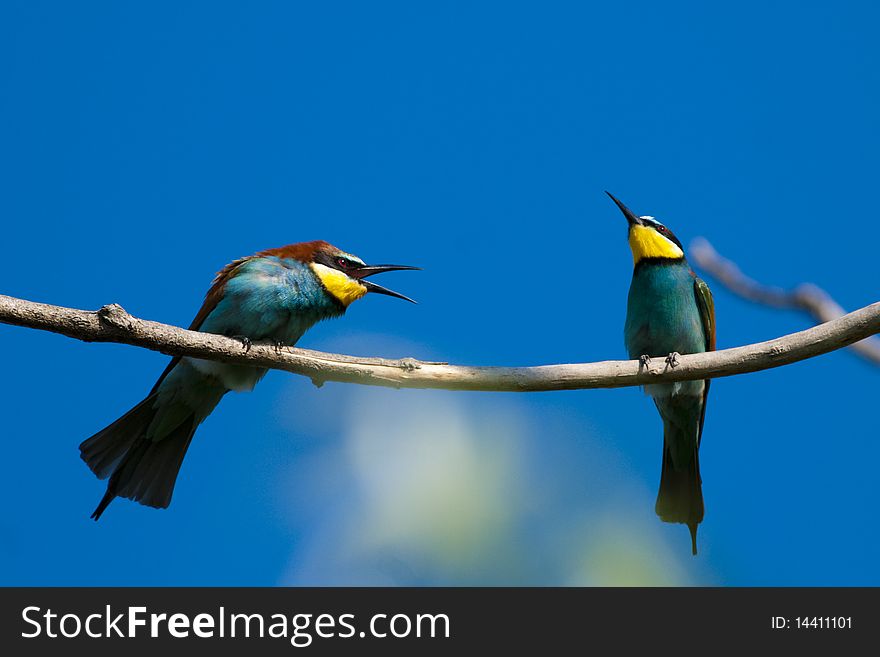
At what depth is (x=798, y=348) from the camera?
319 centimetres

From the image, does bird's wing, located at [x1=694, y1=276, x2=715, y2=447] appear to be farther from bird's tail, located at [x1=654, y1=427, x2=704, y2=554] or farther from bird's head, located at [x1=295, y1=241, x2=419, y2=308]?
bird's head, located at [x1=295, y1=241, x2=419, y2=308]

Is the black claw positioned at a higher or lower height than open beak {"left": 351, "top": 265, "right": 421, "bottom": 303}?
lower

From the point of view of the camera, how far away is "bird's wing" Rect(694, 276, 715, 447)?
4.73m

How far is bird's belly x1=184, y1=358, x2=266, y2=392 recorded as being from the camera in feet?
13.6

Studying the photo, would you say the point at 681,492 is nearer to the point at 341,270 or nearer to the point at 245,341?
the point at 341,270

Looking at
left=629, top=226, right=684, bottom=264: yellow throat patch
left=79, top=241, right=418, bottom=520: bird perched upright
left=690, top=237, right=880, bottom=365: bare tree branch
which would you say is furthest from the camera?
left=629, top=226, right=684, bottom=264: yellow throat patch

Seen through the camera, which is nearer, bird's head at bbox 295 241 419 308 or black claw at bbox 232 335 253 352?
black claw at bbox 232 335 253 352

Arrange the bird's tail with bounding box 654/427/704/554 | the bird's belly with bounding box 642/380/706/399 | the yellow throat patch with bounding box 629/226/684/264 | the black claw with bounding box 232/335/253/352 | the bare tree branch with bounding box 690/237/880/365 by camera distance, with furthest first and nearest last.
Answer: the yellow throat patch with bounding box 629/226/684/264
the bird's tail with bounding box 654/427/704/554
the bird's belly with bounding box 642/380/706/399
the black claw with bounding box 232/335/253/352
the bare tree branch with bounding box 690/237/880/365

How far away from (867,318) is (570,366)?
1000 mm

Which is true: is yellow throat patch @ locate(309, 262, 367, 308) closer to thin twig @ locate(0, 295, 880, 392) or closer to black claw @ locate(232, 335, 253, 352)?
black claw @ locate(232, 335, 253, 352)

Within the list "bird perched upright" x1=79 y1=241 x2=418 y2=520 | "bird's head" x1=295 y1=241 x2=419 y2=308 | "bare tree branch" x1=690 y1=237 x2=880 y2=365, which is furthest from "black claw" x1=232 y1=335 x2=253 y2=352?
"bare tree branch" x1=690 y1=237 x2=880 y2=365

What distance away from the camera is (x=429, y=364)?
333 cm

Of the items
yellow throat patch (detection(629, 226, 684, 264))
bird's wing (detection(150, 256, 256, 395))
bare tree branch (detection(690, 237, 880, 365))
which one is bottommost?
bare tree branch (detection(690, 237, 880, 365))

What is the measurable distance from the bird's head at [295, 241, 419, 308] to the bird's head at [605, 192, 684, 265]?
52.5 inches
